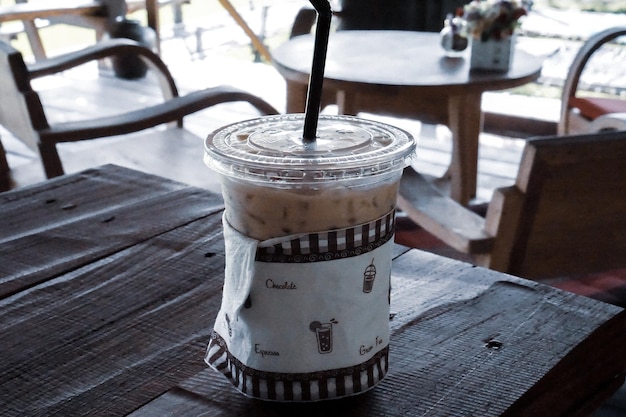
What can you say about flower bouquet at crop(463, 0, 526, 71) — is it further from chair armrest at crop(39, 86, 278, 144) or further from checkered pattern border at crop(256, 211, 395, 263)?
checkered pattern border at crop(256, 211, 395, 263)

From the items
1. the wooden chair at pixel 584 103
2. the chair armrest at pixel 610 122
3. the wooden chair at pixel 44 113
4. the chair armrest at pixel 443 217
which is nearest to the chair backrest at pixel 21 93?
the wooden chair at pixel 44 113

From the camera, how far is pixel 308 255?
0.60 meters

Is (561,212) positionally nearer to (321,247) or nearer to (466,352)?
(466,352)

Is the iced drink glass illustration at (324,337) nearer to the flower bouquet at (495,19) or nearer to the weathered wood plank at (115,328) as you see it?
the weathered wood plank at (115,328)

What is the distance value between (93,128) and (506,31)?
128 centimetres

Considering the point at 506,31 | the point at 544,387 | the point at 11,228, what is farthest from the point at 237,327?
the point at 506,31

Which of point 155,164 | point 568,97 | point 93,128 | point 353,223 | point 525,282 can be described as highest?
point 353,223

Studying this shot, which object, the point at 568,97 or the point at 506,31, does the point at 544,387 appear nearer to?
the point at 506,31

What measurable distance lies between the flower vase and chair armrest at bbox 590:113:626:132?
1.26 feet

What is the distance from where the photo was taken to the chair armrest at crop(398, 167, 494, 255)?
1.55 meters

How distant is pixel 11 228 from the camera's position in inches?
40.2

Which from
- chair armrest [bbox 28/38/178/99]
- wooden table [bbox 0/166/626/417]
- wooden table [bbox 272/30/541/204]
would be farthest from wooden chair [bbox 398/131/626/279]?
chair armrest [bbox 28/38/178/99]

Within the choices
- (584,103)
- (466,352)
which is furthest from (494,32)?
(466,352)

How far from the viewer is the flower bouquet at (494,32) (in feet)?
7.81
